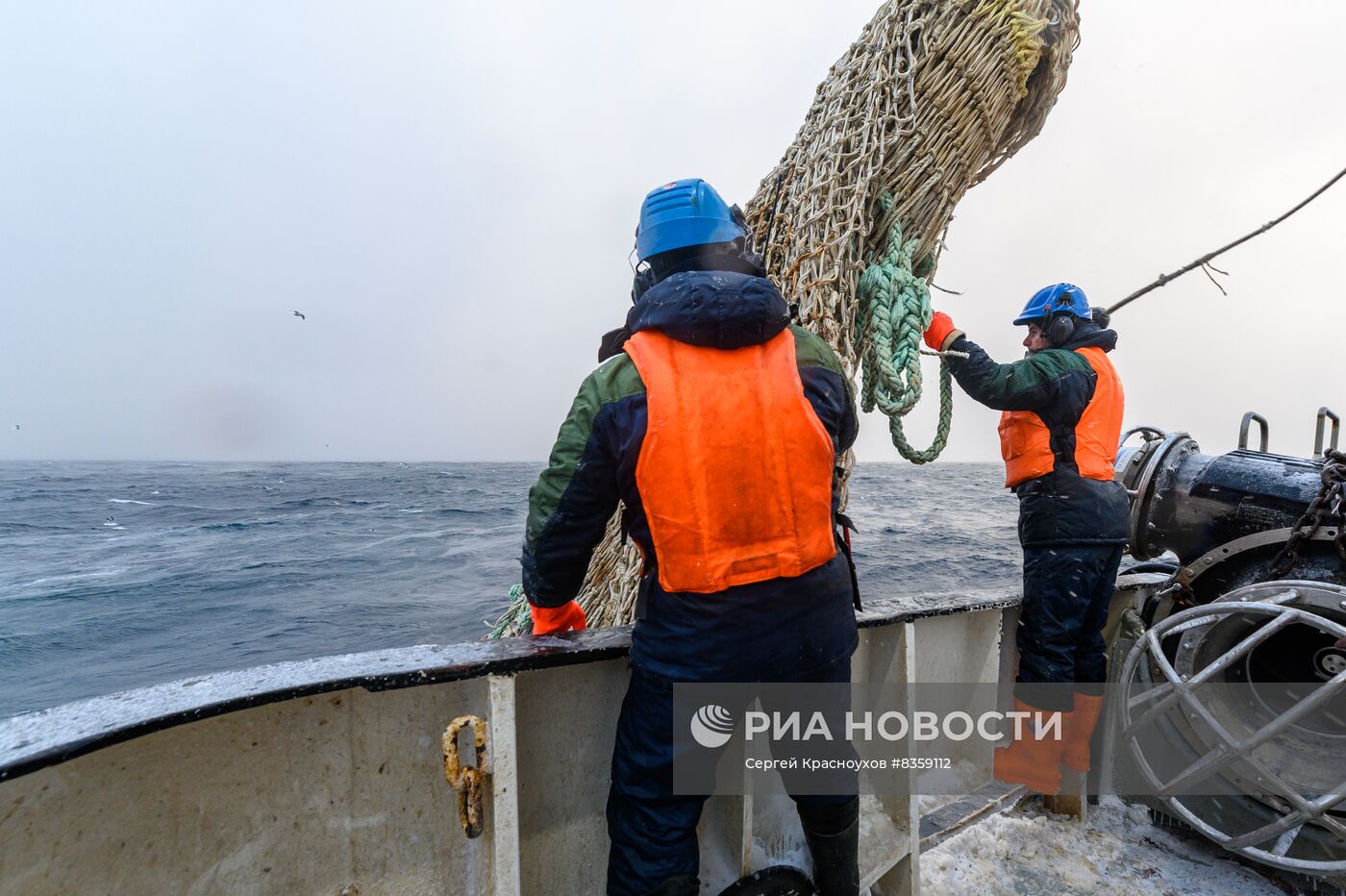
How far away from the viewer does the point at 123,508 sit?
973 inches

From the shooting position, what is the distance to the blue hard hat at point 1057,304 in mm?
2828

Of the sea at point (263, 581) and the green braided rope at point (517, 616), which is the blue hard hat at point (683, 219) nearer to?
the green braided rope at point (517, 616)

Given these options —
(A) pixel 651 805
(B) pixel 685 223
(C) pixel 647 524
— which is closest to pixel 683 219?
(B) pixel 685 223

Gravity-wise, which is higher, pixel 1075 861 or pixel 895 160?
pixel 895 160

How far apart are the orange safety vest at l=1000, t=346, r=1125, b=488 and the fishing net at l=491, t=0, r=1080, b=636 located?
2.17ft

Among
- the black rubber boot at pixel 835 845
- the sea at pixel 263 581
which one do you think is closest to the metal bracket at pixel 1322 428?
the sea at pixel 263 581

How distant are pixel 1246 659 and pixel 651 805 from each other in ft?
8.96

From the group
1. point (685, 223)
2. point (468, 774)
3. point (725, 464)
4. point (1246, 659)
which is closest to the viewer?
point (725, 464)

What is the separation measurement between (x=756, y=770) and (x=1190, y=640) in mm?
1819

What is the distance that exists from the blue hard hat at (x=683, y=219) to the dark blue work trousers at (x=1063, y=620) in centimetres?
212

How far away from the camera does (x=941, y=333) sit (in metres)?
2.62

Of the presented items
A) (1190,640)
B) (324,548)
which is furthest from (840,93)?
(324,548)

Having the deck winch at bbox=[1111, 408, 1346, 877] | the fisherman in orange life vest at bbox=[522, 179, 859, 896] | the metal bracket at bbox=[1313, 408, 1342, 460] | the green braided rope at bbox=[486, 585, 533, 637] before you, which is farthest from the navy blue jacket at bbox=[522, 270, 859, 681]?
the metal bracket at bbox=[1313, 408, 1342, 460]

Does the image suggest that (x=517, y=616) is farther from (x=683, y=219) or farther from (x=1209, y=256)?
(x=1209, y=256)
